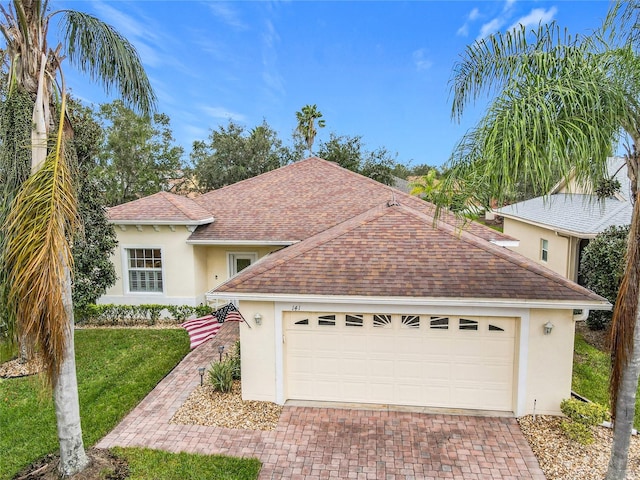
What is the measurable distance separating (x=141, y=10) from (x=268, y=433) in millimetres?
11876

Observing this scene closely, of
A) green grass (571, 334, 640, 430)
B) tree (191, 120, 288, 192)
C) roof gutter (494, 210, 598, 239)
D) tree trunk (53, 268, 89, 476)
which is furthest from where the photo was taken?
tree (191, 120, 288, 192)

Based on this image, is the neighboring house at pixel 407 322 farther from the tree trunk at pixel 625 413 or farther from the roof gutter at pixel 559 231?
the roof gutter at pixel 559 231

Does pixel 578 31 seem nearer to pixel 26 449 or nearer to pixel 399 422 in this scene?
pixel 399 422

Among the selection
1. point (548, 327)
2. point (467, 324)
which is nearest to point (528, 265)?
point (548, 327)

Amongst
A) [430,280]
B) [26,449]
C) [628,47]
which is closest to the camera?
[628,47]

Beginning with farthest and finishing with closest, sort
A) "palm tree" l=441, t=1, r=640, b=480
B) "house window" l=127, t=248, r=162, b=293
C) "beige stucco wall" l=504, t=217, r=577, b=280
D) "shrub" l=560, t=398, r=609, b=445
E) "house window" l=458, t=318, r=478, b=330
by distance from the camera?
"beige stucco wall" l=504, t=217, r=577, b=280 < "house window" l=127, t=248, r=162, b=293 < "house window" l=458, t=318, r=478, b=330 < "shrub" l=560, t=398, r=609, b=445 < "palm tree" l=441, t=1, r=640, b=480

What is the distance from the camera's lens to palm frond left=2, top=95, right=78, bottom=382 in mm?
4848

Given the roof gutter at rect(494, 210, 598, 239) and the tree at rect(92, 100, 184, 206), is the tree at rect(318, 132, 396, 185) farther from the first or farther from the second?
the roof gutter at rect(494, 210, 598, 239)

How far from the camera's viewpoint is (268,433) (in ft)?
24.2

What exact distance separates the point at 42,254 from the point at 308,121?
30.6 m

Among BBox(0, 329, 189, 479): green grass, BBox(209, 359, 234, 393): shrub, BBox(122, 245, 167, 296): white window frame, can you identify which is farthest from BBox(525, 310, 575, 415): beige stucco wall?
BBox(122, 245, 167, 296): white window frame

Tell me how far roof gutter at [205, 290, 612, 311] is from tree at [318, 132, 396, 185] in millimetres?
26862

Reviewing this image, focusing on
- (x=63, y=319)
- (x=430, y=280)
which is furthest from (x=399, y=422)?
(x=63, y=319)

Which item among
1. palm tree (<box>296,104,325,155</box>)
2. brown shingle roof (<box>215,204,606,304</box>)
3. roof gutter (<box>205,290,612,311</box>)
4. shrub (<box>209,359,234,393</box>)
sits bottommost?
shrub (<box>209,359,234,393</box>)
